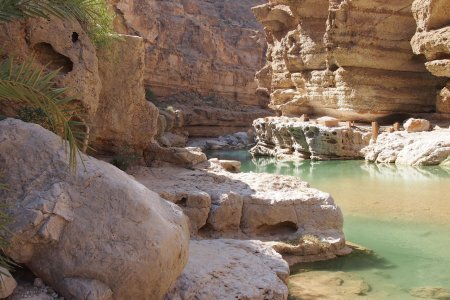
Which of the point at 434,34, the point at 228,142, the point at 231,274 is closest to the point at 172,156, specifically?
the point at 231,274

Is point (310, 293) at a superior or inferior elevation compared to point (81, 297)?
inferior

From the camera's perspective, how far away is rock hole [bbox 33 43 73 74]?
7.84 m

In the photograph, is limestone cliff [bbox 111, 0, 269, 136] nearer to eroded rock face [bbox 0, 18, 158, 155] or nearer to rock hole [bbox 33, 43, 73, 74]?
eroded rock face [bbox 0, 18, 158, 155]

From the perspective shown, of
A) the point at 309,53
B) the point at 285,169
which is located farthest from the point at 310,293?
the point at 309,53

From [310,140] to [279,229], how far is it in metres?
17.1

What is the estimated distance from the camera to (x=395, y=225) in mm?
9438

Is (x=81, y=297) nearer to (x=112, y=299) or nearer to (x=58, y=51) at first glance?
(x=112, y=299)

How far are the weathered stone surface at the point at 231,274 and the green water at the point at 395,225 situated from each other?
1474mm

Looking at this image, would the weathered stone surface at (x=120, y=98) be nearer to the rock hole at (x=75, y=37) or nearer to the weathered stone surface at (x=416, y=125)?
the rock hole at (x=75, y=37)

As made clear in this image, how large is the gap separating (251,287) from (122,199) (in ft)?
5.05

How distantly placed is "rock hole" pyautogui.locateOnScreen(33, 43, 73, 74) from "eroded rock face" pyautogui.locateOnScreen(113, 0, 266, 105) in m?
35.5

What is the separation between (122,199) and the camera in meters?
4.07

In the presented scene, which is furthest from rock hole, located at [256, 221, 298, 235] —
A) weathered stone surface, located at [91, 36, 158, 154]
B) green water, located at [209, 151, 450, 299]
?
weathered stone surface, located at [91, 36, 158, 154]

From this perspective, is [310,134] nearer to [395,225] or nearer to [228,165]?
[228,165]
